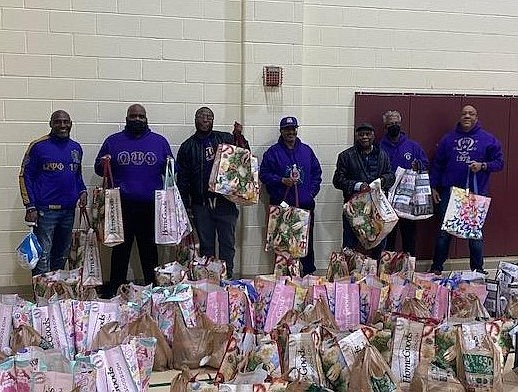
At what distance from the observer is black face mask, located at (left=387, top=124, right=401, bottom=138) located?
5320 mm

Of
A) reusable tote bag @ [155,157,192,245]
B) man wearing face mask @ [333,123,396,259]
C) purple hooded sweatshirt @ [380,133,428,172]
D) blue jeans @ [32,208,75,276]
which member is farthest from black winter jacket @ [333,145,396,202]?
blue jeans @ [32,208,75,276]

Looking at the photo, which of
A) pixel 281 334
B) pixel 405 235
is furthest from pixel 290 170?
pixel 281 334

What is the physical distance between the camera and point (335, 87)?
5.47 meters

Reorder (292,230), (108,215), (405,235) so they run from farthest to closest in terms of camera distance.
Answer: (405,235) < (292,230) < (108,215)

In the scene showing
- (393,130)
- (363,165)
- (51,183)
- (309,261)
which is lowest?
(309,261)

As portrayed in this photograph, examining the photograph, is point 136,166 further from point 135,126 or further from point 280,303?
point 280,303

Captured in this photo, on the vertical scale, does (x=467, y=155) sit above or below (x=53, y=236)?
above

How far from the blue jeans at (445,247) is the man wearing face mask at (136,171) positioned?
228 cm

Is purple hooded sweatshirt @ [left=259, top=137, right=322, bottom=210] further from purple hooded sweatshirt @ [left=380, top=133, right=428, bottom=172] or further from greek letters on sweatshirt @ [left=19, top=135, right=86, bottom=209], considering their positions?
greek letters on sweatshirt @ [left=19, top=135, right=86, bottom=209]

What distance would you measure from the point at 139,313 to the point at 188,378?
0.85 metres

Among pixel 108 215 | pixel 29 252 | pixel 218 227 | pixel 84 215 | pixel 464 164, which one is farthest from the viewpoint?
pixel 464 164

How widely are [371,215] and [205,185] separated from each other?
48.7 inches

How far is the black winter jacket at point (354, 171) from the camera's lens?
509 cm

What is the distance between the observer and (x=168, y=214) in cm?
460
